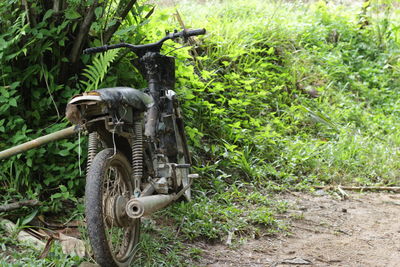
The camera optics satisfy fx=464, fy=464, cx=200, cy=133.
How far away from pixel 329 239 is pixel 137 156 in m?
1.81

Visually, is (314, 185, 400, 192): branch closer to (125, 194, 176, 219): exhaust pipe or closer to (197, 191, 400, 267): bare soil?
(197, 191, 400, 267): bare soil

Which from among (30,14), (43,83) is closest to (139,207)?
(43,83)

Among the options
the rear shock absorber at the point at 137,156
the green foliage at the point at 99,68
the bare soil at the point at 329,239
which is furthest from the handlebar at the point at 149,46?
the bare soil at the point at 329,239

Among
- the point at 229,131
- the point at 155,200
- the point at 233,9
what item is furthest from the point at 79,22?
the point at 233,9

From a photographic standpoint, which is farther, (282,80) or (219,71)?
(282,80)

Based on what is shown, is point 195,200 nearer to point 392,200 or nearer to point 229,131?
point 229,131

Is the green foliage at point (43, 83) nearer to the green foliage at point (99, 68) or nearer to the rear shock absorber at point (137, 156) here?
the green foliage at point (99, 68)

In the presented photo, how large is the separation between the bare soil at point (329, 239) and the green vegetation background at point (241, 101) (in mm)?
173

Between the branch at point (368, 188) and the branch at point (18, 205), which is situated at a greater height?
the branch at point (18, 205)

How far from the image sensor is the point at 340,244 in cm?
364

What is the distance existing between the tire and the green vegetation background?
0.18 metres

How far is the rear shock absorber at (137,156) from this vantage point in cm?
288

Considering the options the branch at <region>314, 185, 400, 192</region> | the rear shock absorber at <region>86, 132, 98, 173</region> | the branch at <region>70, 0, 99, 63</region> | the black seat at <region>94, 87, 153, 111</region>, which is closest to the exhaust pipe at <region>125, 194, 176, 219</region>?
the rear shock absorber at <region>86, 132, 98, 173</region>

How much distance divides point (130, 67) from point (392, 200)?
117 inches
